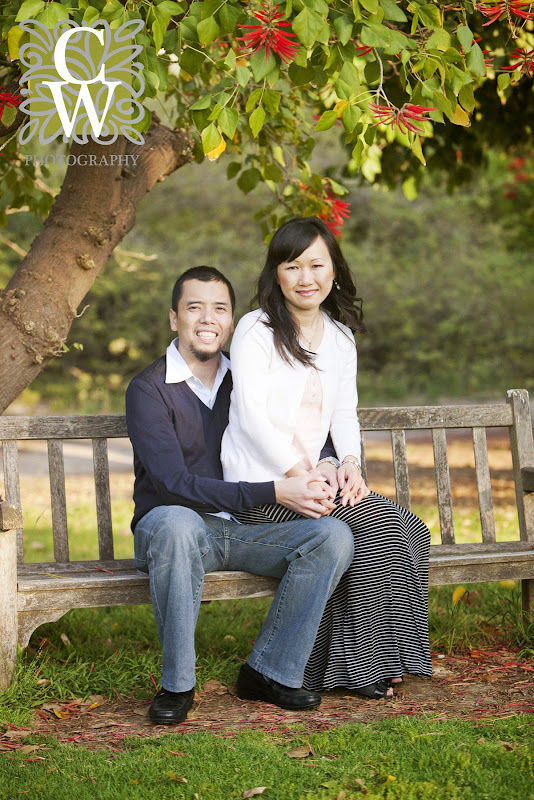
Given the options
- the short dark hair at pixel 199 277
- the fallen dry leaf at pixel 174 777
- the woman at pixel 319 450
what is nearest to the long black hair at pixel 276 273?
the woman at pixel 319 450

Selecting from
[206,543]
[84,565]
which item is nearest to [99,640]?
[84,565]

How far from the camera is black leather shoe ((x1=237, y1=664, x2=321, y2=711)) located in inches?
131

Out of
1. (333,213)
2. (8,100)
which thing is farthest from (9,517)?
(333,213)

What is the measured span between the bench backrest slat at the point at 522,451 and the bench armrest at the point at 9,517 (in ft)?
7.30

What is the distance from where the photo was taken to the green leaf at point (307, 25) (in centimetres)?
258

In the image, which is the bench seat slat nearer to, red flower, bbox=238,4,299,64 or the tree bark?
the tree bark

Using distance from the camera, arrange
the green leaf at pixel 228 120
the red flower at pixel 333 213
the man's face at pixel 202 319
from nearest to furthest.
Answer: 1. the green leaf at pixel 228 120
2. the man's face at pixel 202 319
3. the red flower at pixel 333 213

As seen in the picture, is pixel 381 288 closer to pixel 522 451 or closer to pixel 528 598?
pixel 522 451

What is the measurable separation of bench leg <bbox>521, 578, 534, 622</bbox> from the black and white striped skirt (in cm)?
78

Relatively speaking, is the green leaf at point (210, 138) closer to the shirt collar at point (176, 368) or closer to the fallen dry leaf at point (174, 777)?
the shirt collar at point (176, 368)

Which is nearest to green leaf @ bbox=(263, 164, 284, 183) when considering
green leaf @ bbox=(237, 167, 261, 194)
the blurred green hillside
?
green leaf @ bbox=(237, 167, 261, 194)

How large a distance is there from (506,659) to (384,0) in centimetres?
265

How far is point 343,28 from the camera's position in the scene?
9.20 feet
